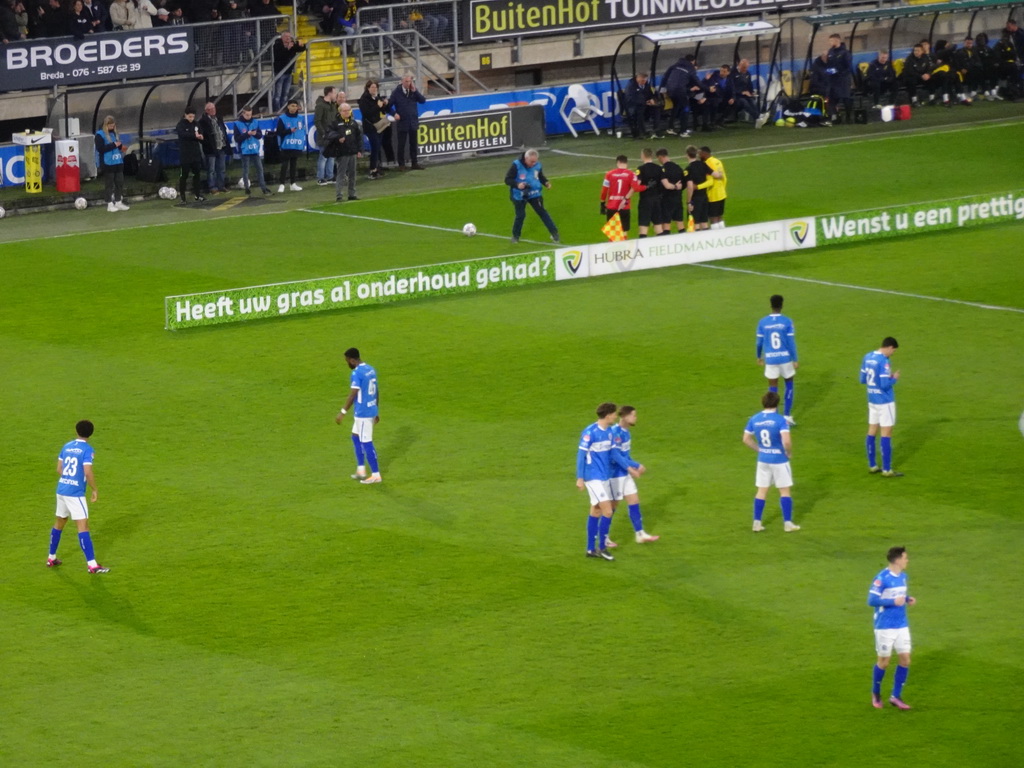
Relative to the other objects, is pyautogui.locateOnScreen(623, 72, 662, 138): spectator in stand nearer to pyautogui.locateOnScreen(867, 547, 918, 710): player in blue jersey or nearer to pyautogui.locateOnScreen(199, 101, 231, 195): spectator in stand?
pyautogui.locateOnScreen(199, 101, 231, 195): spectator in stand

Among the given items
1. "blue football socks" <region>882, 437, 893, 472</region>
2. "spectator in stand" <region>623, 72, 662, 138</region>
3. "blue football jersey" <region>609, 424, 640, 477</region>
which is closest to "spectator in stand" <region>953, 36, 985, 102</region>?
"spectator in stand" <region>623, 72, 662, 138</region>

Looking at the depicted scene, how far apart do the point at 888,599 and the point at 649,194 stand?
19638 millimetres

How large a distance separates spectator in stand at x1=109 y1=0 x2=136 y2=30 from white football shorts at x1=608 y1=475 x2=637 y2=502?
28.5 metres

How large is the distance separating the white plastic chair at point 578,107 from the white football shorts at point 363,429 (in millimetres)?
29131

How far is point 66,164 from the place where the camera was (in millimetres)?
40469

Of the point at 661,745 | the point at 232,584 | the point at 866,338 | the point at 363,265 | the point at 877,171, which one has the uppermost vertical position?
the point at 877,171

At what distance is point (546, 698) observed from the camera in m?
15.7

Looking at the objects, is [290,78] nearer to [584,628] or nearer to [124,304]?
[124,304]

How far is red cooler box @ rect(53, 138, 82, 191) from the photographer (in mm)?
40438

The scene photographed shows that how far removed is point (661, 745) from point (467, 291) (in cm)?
1752

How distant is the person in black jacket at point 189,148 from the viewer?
39.0 meters

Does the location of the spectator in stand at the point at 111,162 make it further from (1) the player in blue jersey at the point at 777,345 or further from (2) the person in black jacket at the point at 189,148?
(1) the player in blue jersey at the point at 777,345

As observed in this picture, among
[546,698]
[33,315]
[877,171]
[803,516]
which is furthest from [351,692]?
[877,171]

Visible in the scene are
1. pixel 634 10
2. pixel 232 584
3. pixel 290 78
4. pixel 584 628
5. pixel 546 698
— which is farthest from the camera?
pixel 634 10
